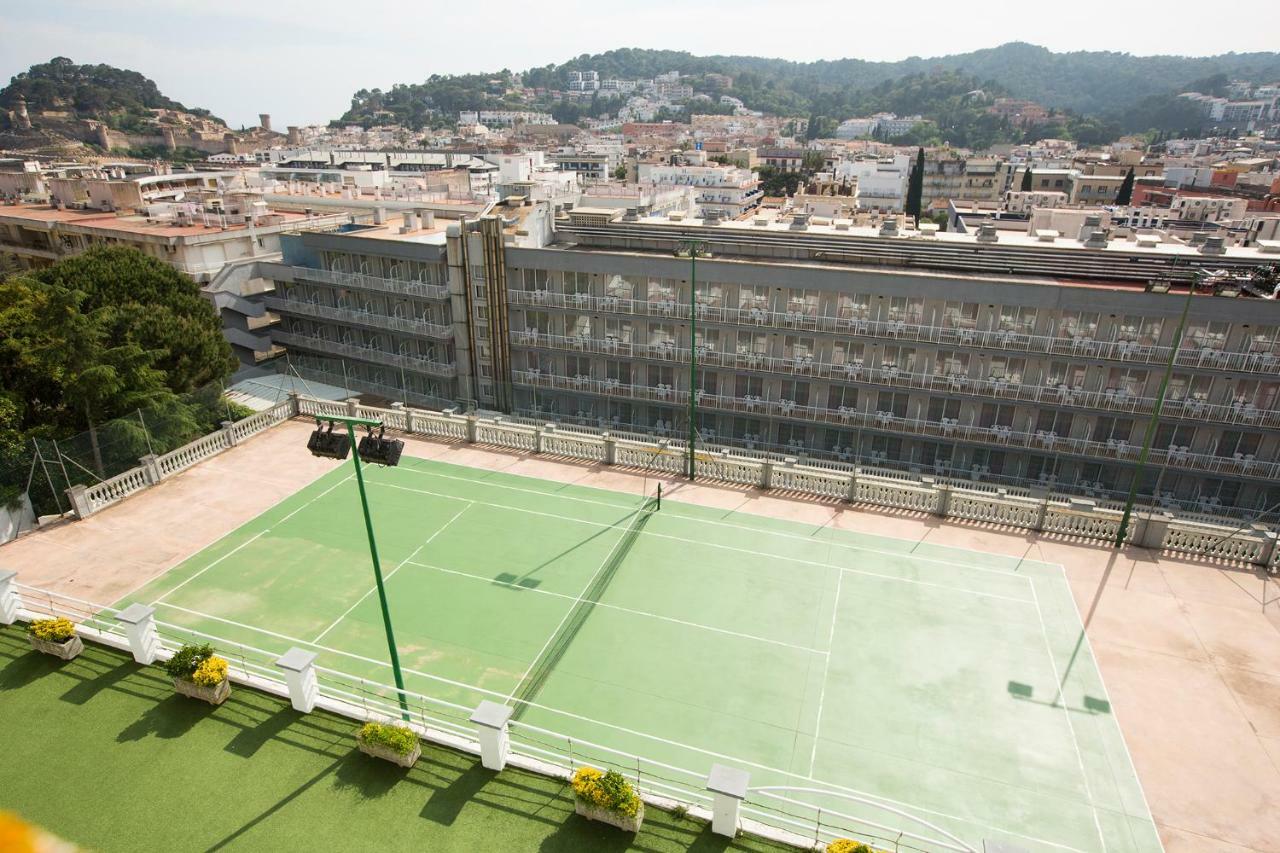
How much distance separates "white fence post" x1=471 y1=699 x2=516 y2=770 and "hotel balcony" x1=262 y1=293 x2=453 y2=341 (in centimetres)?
3538

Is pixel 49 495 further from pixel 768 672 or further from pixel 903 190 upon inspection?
pixel 903 190

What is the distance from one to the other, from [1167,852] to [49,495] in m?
38.1

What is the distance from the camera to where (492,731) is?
1692 cm

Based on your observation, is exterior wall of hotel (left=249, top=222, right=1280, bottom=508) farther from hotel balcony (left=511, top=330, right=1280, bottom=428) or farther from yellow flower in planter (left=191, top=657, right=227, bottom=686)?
yellow flower in planter (left=191, top=657, right=227, bottom=686)

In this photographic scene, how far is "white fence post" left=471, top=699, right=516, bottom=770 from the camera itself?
1681cm

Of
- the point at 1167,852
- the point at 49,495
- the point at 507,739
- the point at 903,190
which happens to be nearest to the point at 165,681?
the point at 507,739

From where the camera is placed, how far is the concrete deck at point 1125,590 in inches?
714

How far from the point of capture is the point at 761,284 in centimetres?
4144

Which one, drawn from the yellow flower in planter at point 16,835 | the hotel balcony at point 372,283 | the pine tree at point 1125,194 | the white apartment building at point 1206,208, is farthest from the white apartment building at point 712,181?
the yellow flower in planter at point 16,835

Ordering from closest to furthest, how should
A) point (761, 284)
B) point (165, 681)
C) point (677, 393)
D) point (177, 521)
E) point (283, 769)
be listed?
point (283, 769) < point (165, 681) < point (177, 521) < point (761, 284) < point (677, 393)

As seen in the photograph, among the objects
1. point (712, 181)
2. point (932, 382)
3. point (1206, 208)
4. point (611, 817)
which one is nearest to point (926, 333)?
point (932, 382)

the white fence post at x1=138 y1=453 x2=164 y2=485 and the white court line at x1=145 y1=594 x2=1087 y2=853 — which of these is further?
the white fence post at x1=138 y1=453 x2=164 y2=485

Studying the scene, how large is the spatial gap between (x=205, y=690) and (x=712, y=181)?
14745 cm

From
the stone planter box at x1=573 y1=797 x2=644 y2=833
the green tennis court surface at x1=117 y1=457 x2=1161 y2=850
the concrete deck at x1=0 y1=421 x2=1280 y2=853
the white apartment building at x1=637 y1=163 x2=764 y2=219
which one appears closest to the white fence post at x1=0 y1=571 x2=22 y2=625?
the concrete deck at x1=0 y1=421 x2=1280 y2=853
